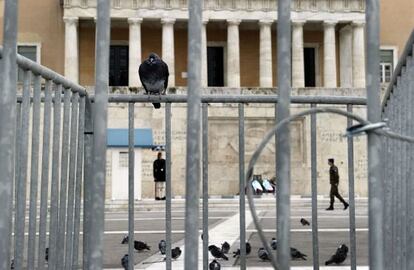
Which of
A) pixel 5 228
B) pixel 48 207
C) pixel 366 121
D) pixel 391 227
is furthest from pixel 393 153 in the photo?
pixel 5 228

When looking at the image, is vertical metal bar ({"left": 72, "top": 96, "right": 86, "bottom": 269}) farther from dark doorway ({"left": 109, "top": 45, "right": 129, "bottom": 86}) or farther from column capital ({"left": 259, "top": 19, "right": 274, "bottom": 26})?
dark doorway ({"left": 109, "top": 45, "right": 129, "bottom": 86})

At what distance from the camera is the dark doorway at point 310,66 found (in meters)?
41.3

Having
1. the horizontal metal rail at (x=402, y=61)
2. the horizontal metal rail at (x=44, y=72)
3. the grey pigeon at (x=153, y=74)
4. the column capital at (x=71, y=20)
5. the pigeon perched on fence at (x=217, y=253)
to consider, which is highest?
the column capital at (x=71, y=20)

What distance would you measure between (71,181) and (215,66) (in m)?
37.6

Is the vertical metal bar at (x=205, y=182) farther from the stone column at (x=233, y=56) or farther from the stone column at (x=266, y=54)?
the stone column at (x=266, y=54)

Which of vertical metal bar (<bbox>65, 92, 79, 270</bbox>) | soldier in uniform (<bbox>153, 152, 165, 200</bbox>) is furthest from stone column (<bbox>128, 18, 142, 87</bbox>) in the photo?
vertical metal bar (<bbox>65, 92, 79, 270</bbox>)

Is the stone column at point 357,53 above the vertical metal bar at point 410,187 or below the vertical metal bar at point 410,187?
above

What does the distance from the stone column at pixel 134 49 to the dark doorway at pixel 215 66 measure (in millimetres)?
5504

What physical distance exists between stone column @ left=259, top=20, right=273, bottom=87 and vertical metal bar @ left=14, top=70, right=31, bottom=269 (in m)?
34.4

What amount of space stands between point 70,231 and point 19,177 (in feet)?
2.51

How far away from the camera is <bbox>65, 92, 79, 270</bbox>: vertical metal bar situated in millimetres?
3459

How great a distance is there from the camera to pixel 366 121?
176 cm

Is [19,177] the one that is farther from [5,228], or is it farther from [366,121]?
[366,121]

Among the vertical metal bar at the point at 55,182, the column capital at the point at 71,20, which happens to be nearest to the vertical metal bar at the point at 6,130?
the vertical metal bar at the point at 55,182
